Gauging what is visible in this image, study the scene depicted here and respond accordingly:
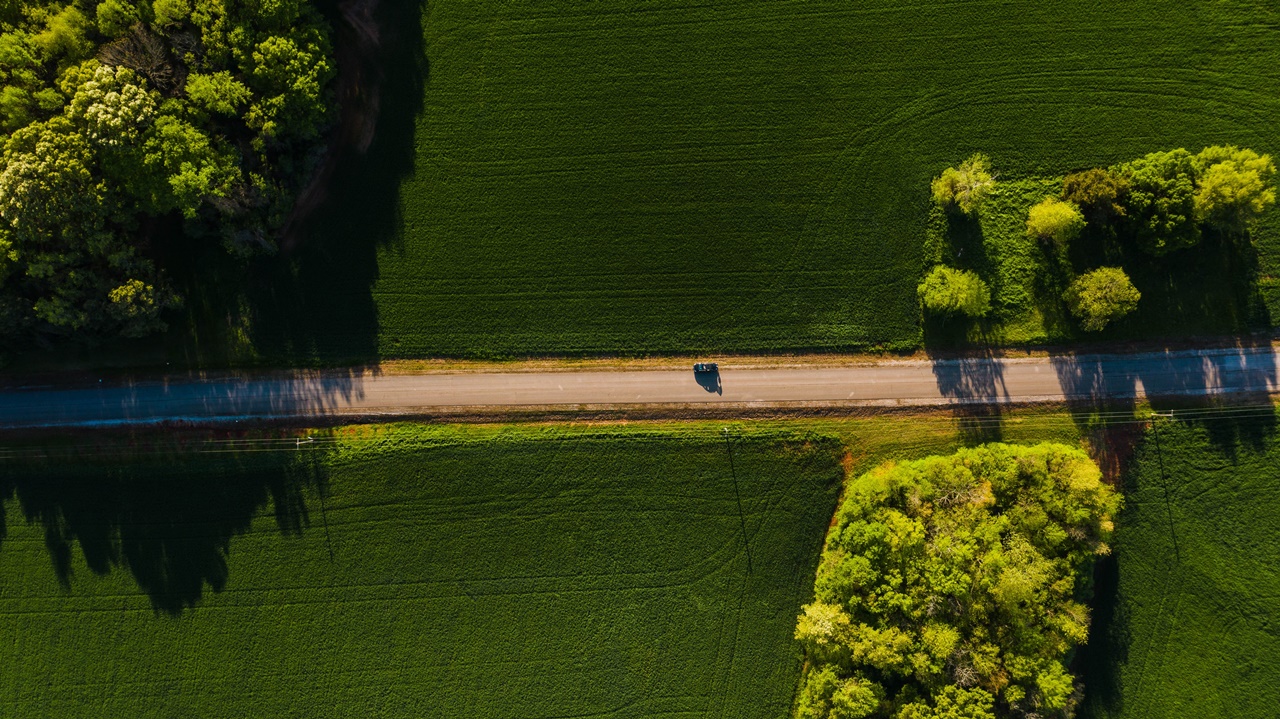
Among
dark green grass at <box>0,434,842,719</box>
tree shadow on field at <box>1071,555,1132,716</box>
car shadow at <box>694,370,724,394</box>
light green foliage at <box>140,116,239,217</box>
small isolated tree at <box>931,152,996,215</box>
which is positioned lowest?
tree shadow on field at <box>1071,555,1132,716</box>

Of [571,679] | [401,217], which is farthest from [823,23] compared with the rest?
[571,679]

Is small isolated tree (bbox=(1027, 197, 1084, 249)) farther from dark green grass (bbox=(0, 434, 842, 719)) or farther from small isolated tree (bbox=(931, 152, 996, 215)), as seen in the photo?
dark green grass (bbox=(0, 434, 842, 719))

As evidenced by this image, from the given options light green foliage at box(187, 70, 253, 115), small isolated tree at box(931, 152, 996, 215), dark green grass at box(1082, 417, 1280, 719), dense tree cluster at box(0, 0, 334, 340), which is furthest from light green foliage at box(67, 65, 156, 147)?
dark green grass at box(1082, 417, 1280, 719)

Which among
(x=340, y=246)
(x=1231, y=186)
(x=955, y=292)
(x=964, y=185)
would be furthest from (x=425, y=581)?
(x=1231, y=186)

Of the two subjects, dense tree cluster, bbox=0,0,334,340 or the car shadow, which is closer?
dense tree cluster, bbox=0,0,334,340

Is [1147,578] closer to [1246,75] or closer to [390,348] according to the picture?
[1246,75]

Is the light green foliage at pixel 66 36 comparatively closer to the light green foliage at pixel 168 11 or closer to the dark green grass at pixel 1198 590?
the light green foliage at pixel 168 11
